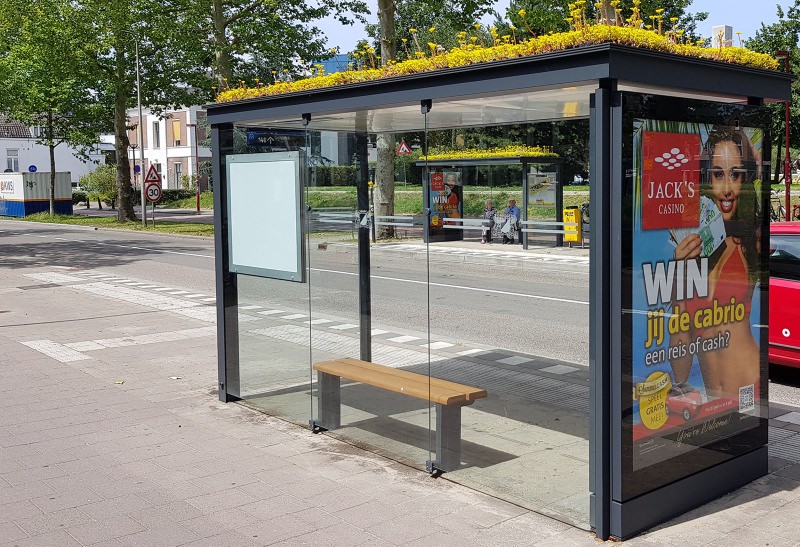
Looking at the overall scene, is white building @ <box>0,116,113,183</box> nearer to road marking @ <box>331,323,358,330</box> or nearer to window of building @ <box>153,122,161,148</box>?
window of building @ <box>153,122,161,148</box>

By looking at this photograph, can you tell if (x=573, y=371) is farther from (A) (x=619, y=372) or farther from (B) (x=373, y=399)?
(A) (x=619, y=372)

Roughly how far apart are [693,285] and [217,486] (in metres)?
3.22

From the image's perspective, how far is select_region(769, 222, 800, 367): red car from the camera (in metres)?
8.09

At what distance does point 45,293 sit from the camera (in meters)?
16.3

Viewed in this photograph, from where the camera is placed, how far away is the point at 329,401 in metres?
7.14

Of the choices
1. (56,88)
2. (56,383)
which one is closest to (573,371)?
(56,383)

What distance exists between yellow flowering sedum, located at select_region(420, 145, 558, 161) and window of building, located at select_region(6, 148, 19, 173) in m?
75.7

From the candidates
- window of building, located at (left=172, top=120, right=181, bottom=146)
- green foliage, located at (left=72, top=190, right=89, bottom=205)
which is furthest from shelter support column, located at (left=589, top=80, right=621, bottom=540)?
window of building, located at (left=172, top=120, right=181, bottom=146)

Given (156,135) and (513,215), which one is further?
(156,135)

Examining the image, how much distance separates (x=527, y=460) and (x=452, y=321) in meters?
4.52

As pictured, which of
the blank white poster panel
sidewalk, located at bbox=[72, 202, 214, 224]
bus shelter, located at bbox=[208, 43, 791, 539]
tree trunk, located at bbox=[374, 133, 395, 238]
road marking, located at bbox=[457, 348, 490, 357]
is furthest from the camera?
sidewalk, located at bbox=[72, 202, 214, 224]

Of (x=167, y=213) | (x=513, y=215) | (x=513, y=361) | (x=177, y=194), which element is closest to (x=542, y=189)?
(x=513, y=215)

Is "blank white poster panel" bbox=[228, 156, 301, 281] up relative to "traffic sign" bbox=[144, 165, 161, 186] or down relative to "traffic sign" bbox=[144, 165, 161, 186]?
down

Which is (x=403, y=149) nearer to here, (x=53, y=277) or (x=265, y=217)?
(x=265, y=217)
